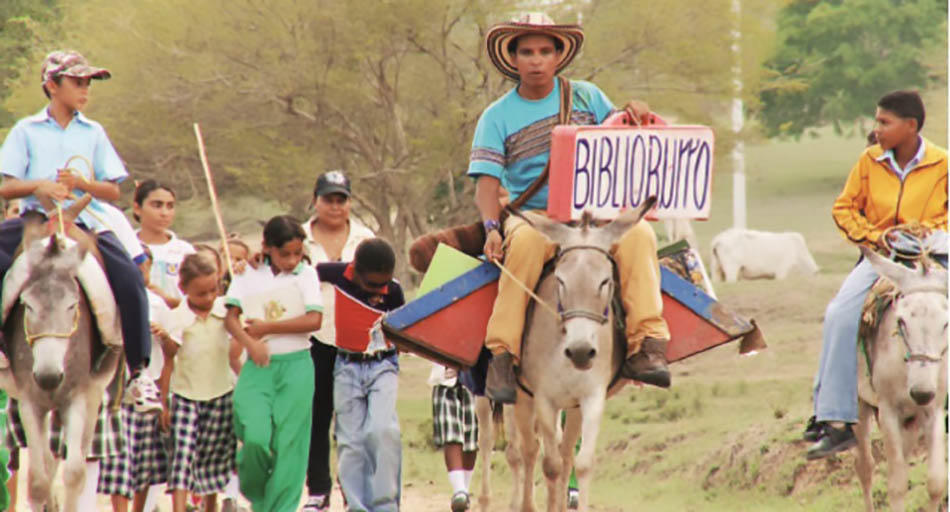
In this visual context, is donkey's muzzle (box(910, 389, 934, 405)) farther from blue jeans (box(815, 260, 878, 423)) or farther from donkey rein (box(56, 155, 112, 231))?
donkey rein (box(56, 155, 112, 231))

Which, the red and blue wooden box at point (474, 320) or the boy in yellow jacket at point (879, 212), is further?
the boy in yellow jacket at point (879, 212)

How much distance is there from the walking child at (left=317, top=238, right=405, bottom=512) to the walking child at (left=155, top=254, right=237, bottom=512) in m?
0.84

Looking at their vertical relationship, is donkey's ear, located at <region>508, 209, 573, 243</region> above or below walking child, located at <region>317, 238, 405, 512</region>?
above

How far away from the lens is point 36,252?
30.3 ft

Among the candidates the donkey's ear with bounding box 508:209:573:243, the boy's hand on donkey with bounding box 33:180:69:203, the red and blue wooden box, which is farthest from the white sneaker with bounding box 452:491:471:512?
the boy's hand on donkey with bounding box 33:180:69:203

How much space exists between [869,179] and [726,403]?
979cm

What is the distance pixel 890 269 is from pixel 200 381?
175 inches

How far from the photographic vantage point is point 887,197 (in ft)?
33.2

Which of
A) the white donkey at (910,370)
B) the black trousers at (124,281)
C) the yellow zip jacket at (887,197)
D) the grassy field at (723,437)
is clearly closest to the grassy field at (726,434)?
the grassy field at (723,437)

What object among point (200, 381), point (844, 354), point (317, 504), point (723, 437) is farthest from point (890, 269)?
point (723, 437)

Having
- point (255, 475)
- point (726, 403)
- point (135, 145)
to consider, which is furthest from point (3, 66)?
point (255, 475)

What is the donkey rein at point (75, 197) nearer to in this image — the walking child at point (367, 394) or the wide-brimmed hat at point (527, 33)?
the walking child at point (367, 394)

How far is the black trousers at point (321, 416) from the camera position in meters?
10.8

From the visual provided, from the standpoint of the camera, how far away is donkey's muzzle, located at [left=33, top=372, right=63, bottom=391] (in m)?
9.05
